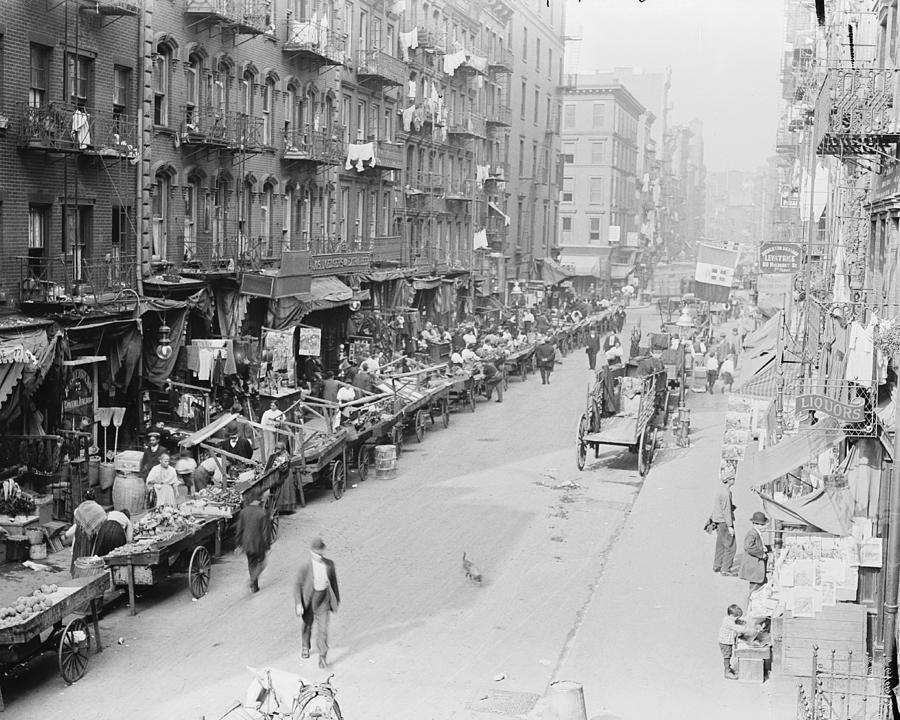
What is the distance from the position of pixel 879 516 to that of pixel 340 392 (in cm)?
1572

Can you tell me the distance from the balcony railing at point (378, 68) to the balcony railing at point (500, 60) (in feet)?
58.7

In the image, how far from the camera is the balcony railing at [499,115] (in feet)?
208

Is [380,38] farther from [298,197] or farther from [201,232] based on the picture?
[201,232]

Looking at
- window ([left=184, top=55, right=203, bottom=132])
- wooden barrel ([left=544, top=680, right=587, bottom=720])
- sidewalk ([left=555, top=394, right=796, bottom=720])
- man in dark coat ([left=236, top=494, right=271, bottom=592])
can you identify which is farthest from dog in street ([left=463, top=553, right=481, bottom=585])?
window ([left=184, top=55, right=203, bottom=132])

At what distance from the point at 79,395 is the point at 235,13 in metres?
12.2

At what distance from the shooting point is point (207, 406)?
27625 millimetres

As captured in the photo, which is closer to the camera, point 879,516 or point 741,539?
point 879,516

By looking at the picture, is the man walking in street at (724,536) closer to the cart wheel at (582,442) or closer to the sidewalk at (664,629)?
the sidewalk at (664,629)

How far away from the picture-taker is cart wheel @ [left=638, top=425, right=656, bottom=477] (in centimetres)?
2772

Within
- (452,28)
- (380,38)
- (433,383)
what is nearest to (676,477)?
(433,383)

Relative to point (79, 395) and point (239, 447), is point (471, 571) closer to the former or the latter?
point (239, 447)

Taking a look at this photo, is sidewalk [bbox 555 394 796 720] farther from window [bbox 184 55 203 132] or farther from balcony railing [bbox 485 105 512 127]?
balcony railing [bbox 485 105 512 127]

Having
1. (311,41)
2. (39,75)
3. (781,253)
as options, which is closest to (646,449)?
(781,253)

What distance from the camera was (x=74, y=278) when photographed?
25906 mm
